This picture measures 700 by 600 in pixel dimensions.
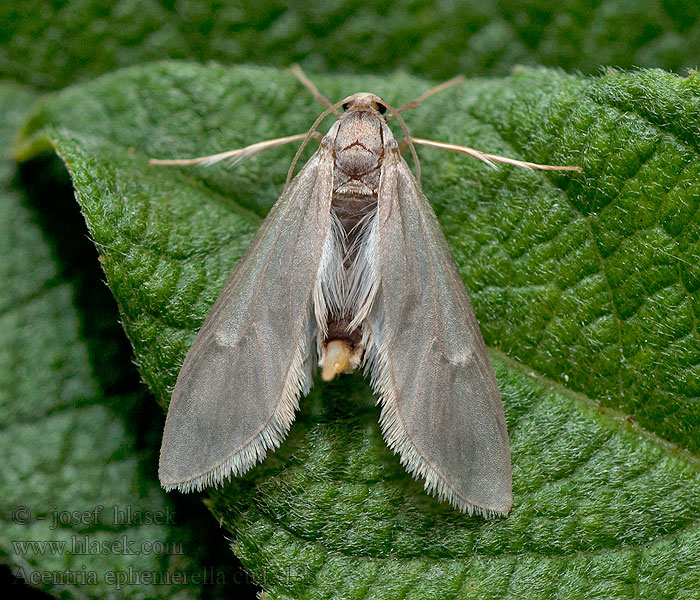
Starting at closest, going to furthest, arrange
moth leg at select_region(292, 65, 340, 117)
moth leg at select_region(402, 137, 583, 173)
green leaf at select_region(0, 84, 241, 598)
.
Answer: moth leg at select_region(402, 137, 583, 173), green leaf at select_region(0, 84, 241, 598), moth leg at select_region(292, 65, 340, 117)

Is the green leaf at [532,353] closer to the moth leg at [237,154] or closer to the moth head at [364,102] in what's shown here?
the moth leg at [237,154]

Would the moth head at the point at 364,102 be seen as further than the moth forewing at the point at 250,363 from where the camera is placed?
Yes

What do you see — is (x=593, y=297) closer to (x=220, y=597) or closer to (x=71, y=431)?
(x=220, y=597)

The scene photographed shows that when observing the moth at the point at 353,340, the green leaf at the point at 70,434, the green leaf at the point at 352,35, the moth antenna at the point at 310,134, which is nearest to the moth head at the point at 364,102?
the moth antenna at the point at 310,134

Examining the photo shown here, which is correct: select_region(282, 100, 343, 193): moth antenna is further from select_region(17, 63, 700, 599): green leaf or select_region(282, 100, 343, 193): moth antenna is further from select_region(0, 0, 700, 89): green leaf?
select_region(0, 0, 700, 89): green leaf

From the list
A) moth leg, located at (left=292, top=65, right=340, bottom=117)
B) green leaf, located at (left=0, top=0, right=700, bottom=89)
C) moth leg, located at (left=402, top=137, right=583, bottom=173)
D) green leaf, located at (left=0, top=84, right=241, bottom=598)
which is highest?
green leaf, located at (left=0, top=0, right=700, bottom=89)

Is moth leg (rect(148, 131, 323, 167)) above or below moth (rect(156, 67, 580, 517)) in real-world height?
above

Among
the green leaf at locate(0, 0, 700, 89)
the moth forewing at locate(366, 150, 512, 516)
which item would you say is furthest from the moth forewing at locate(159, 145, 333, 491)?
the green leaf at locate(0, 0, 700, 89)
